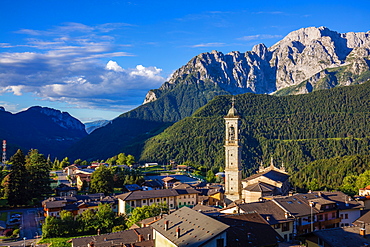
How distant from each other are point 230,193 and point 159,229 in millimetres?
19662

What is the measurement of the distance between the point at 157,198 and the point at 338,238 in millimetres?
39844

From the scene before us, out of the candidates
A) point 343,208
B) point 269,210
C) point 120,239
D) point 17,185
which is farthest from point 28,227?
point 343,208

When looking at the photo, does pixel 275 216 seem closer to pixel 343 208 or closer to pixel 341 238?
pixel 341 238

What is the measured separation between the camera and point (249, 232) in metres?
31.4

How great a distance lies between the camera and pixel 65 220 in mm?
54562

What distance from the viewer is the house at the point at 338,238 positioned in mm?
29484

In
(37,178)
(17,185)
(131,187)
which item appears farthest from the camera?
(131,187)

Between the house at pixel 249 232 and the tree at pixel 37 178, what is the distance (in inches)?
2032

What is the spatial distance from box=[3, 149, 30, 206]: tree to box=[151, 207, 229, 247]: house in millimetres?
46147

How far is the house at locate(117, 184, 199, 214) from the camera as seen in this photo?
62781 millimetres

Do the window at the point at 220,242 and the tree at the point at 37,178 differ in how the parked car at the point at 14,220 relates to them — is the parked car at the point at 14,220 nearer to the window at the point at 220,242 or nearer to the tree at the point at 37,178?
the tree at the point at 37,178

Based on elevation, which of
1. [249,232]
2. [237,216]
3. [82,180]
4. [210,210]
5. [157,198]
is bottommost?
[157,198]

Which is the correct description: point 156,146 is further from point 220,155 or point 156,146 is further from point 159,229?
point 159,229

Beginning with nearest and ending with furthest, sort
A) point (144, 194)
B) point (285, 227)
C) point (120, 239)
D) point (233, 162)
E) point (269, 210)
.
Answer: point (285, 227) < point (120, 239) < point (269, 210) < point (233, 162) < point (144, 194)
